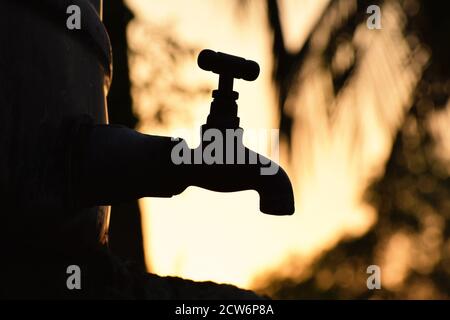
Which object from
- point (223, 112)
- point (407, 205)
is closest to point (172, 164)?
point (223, 112)

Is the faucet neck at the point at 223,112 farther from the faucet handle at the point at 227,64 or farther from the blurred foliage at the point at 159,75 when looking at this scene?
the blurred foliage at the point at 159,75

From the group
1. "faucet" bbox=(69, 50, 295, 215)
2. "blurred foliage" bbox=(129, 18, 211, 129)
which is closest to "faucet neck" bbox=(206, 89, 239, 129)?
"faucet" bbox=(69, 50, 295, 215)

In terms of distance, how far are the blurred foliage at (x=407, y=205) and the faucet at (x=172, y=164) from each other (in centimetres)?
244

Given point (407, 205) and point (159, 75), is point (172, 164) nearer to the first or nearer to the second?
point (159, 75)

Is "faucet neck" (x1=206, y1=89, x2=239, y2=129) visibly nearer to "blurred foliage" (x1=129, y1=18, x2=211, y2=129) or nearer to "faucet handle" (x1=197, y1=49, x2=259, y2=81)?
"faucet handle" (x1=197, y1=49, x2=259, y2=81)

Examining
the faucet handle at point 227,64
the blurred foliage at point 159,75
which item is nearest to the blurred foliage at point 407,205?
the blurred foliage at point 159,75

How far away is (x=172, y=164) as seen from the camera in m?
1.53

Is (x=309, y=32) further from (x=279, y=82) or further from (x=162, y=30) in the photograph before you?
(x=162, y=30)

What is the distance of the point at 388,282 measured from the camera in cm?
1126

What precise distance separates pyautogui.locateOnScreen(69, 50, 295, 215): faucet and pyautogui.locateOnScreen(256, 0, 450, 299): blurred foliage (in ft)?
8.02

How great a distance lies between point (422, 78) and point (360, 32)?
412 mm

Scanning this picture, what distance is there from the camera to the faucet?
1.53m

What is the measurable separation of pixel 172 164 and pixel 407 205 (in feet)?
29.8
